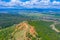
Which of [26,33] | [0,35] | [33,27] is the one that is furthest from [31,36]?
[0,35]

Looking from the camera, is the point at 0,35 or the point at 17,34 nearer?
the point at 17,34

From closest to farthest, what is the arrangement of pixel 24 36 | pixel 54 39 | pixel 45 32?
1. pixel 24 36
2. pixel 54 39
3. pixel 45 32

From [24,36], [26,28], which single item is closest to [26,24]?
[26,28]

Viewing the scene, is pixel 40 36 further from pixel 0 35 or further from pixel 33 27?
pixel 0 35

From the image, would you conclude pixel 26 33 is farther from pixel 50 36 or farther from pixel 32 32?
pixel 50 36

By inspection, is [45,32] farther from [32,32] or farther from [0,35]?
[0,35]

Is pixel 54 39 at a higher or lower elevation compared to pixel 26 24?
lower

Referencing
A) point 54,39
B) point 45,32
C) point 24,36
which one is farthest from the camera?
point 45,32

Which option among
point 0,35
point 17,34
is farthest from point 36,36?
point 0,35

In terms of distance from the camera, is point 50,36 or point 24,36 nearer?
point 24,36
